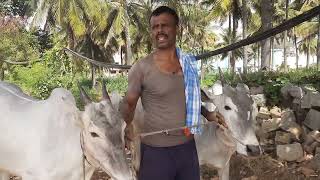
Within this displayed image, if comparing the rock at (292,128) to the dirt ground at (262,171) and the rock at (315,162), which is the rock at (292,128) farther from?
the rock at (315,162)

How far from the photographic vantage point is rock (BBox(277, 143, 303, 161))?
7.21m

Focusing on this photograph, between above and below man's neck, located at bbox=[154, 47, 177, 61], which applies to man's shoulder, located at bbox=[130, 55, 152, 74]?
below

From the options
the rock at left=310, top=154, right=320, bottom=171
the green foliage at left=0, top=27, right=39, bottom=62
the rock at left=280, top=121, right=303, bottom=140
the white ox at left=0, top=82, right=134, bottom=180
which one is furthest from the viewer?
the green foliage at left=0, top=27, right=39, bottom=62

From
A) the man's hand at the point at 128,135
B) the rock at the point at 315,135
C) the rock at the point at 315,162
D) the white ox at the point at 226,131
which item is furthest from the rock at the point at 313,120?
the man's hand at the point at 128,135

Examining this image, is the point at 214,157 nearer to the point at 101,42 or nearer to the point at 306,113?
the point at 306,113

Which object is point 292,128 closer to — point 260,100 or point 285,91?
point 285,91

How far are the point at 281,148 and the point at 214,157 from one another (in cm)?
255

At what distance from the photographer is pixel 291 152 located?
723cm

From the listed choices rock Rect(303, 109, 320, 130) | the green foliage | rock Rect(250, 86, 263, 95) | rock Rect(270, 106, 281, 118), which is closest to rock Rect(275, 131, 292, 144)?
rock Rect(303, 109, 320, 130)

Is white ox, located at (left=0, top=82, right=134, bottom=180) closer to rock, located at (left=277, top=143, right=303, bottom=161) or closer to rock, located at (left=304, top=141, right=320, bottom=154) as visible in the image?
rock, located at (left=277, top=143, right=303, bottom=161)

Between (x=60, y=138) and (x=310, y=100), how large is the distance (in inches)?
212

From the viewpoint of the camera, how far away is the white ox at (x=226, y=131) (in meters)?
4.38

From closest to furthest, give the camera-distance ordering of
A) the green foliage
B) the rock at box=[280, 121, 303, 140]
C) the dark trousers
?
the dark trousers, the rock at box=[280, 121, 303, 140], the green foliage

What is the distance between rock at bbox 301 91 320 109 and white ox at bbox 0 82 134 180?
516cm
